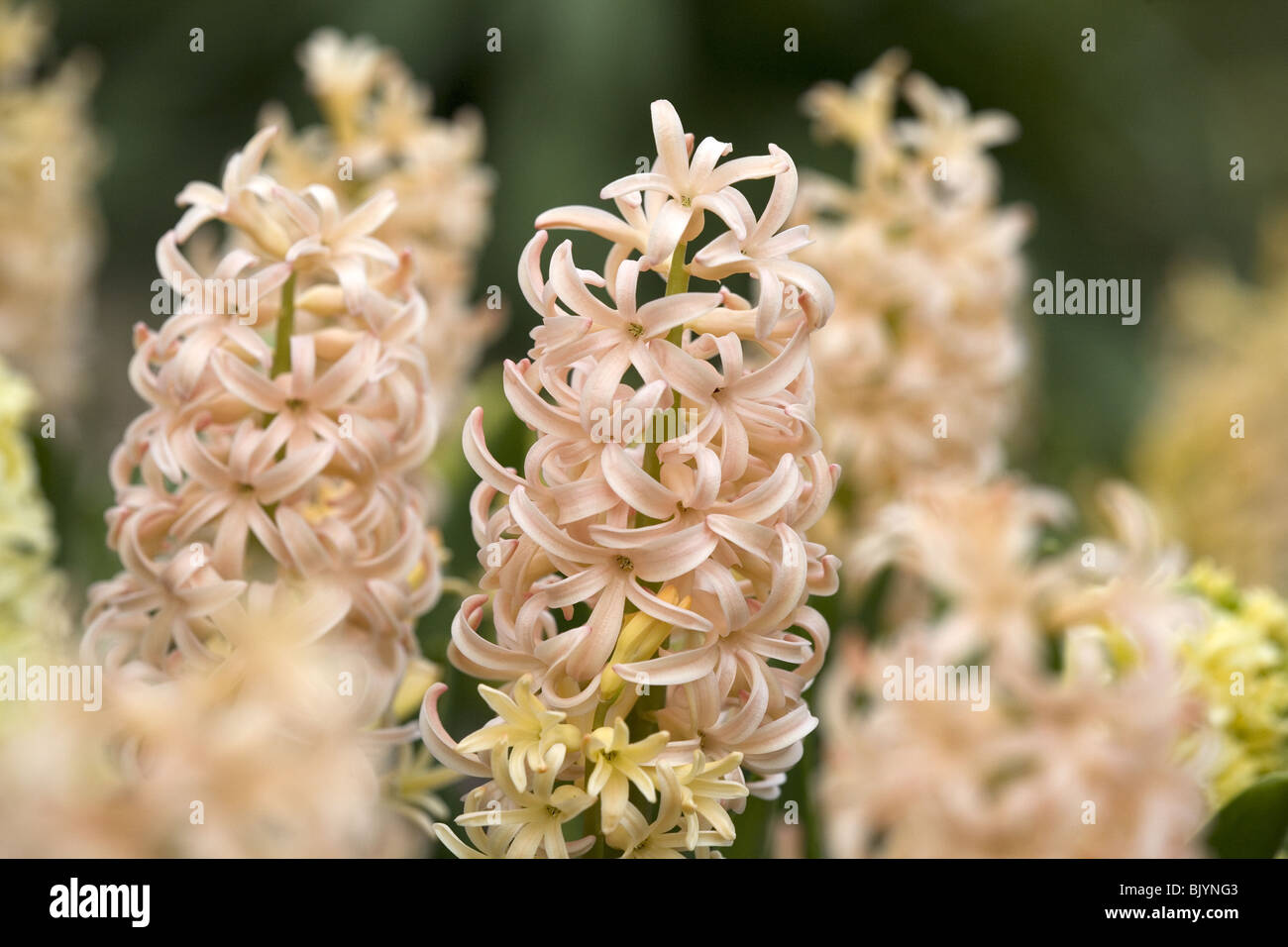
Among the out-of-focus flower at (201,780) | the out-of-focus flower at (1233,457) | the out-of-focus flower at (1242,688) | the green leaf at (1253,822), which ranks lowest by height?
the green leaf at (1253,822)

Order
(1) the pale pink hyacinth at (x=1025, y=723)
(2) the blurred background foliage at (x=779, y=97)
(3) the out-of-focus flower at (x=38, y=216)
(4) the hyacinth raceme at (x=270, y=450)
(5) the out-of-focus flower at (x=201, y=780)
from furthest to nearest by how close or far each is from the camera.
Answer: (2) the blurred background foliage at (x=779, y=97) < (3) the out-of-focus flower at (x=38, y=216) < (4) the hyacinth raceme at (x=270, y=450) < (1) the pale pink hyacinth at (x=1025, y=723) < (5) the out-of-focus flower at (x=201, y=780)

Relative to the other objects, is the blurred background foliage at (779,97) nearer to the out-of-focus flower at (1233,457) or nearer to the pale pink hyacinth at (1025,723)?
the out-of-focus flower at (1233,457)

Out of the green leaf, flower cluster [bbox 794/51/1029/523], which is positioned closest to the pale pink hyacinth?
the green leaf

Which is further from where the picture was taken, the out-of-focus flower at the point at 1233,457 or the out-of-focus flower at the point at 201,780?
the out-of-focus flower at the point at 1233,457

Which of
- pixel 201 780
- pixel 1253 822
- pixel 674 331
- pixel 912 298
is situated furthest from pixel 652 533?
pixel 912 298

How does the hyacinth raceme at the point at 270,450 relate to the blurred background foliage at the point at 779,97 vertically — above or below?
below

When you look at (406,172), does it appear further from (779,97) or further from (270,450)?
(779,97)

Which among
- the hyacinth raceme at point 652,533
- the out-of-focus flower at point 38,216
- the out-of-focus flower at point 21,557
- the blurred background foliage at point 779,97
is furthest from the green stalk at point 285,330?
the blurred background foliage at point 779,97
